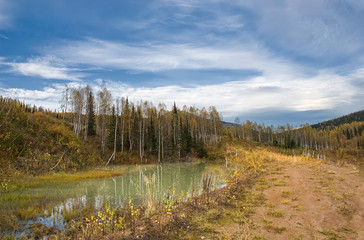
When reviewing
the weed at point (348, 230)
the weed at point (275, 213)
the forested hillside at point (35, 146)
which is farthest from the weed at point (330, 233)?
the forested hillside at point (35, 146)

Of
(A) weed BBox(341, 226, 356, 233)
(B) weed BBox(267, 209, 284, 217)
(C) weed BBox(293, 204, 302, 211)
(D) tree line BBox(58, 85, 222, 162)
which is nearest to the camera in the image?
(A) weed BBox(341, 226, 356, 233)

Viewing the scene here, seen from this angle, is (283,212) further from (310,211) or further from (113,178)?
(113,178)

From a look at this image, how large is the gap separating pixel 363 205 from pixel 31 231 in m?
12.9

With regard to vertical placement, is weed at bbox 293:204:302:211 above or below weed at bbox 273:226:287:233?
below

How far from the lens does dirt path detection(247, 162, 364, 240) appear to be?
641cm

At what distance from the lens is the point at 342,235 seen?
6324mm

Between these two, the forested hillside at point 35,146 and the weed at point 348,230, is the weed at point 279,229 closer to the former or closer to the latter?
the weed at point 348,230

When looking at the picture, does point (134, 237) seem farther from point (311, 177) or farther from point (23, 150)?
point (23, 150)

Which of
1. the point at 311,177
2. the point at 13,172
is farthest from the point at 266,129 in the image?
the point at 13,172

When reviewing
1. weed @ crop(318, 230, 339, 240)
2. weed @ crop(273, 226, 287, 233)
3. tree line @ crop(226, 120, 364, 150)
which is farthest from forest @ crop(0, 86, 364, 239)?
tree line @ crop(226, 120, 364, 150)

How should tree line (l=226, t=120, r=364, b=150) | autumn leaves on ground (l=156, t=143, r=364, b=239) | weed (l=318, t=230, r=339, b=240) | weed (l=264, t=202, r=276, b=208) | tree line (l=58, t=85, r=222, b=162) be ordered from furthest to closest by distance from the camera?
tree line (l=226, t=120, r=364, b=150) → tree line (l=58, t=85, r=222, b=162) → weed (l=264, t=202, r=276, b=208) → autumn leaves on ground (l=156, t=143, r=364, b=239) → weed (l=318, t=230, r=339, b=240)

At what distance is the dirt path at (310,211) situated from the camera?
641 centimetres

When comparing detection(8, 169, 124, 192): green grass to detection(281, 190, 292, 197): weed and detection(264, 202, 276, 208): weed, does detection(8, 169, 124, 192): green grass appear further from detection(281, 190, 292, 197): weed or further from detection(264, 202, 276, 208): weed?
detection(281, 190, 292, 197): weed

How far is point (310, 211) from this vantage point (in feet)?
27.4
